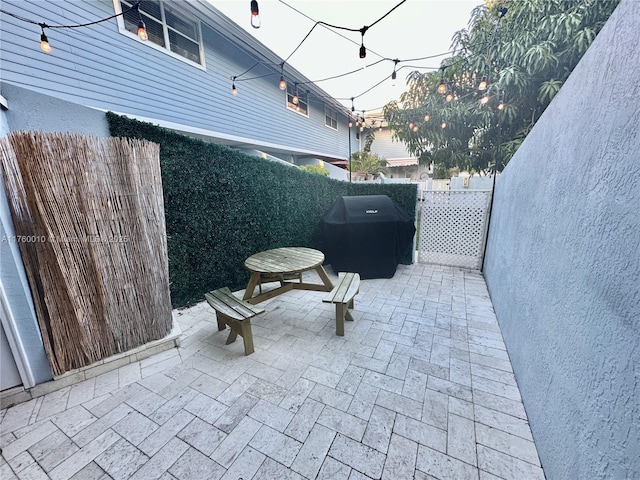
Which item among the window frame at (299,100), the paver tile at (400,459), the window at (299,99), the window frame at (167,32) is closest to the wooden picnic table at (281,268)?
the paver tile at (400,459)

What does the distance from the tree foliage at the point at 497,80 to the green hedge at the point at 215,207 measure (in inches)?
186

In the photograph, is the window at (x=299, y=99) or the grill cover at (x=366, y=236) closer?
the grill cover at (x=366, y=236)

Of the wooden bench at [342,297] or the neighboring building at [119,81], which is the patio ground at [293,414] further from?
the neighboring building at [119,81]

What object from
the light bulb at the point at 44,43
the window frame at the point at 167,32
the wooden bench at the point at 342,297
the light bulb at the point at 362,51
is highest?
the window frame at the point at 167,32

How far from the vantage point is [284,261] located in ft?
10.7

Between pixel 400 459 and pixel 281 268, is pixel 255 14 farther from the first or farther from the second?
pixel 400 459

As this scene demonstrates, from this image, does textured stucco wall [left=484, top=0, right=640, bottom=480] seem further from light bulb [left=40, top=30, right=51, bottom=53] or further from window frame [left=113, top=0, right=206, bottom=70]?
window frame [left=113, top=0, right=206, bottom=70]

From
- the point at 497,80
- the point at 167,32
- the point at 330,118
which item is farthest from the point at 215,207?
the point at 330,118

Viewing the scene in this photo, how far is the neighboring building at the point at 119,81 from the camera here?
1857 mm

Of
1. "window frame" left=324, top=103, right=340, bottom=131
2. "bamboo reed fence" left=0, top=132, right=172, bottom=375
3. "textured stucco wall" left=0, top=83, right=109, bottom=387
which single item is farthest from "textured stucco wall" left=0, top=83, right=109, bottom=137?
"window frame" left=324, top=103, right=340, bottom=131

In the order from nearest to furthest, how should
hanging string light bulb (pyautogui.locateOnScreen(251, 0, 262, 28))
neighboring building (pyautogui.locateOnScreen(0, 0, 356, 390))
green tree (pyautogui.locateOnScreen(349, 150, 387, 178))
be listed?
neighboring building (pyautogui.locateOnScreen(0, 0, 356, 390))
hanging string light bulb (pyautogui.locateOnScreen(251, 0, 262, 28))
green tree (pyautogui.locateOnScreen(349, 150, 387, 178))

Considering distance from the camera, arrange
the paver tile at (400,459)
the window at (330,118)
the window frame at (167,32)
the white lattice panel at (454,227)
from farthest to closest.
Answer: the window at (330,118)
the white lattice panel at (454,227)
the window frame at (167,32)
the paver tile at (400,459)

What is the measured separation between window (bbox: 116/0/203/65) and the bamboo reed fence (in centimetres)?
445

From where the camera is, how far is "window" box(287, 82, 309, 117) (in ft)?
29.2
